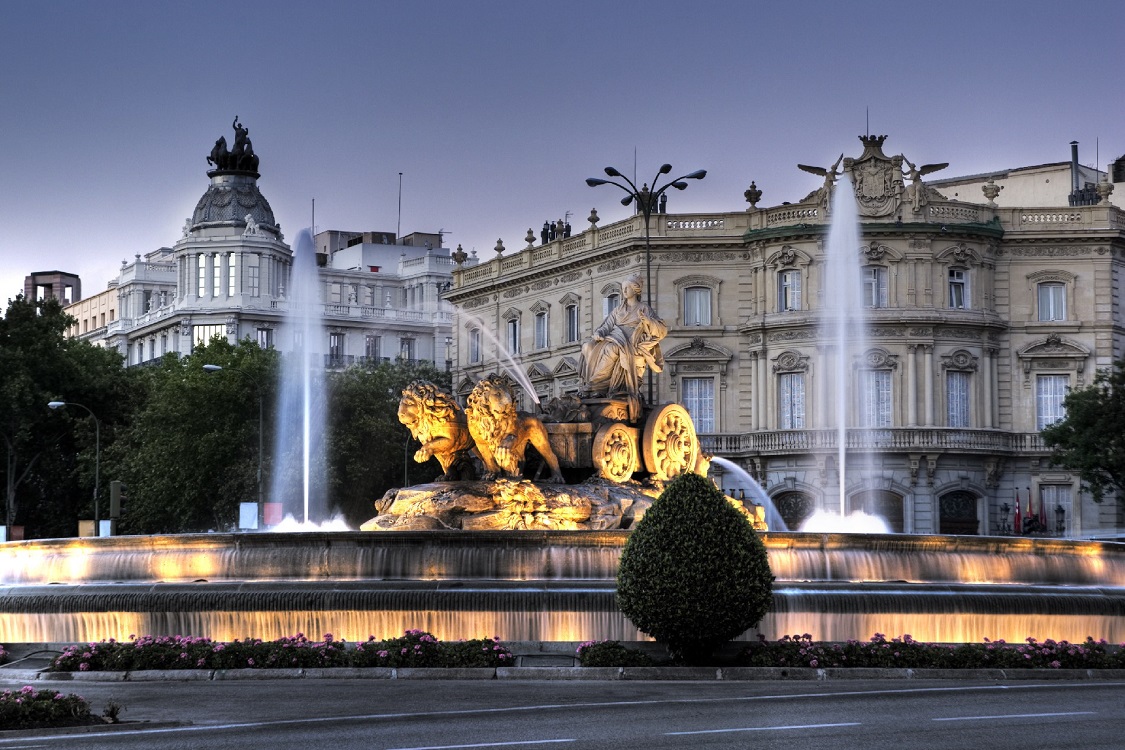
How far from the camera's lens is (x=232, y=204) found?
107500 mm

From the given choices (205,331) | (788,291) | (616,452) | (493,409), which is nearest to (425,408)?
(493,409)

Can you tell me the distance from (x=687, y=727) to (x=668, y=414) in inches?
486

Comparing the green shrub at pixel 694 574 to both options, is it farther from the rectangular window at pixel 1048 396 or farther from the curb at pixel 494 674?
the rectangular window at pixel 1048 396

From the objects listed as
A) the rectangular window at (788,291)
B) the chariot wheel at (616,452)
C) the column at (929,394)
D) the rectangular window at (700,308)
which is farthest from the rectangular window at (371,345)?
the chariot wheel at (616,452)

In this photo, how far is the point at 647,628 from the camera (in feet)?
66.6

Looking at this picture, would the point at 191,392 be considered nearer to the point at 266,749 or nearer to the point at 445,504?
the point at 445,504

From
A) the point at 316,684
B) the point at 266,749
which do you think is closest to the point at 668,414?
the point at 316,684

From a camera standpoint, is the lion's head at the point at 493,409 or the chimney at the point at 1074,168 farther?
the chimney at the point at 1074,168

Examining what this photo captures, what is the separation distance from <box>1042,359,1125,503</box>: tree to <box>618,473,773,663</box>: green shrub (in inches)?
1536

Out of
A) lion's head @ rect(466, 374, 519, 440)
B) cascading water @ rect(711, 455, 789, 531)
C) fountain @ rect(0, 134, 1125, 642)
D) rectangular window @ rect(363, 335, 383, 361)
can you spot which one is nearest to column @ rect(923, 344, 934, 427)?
cascading water @ rect(711, 455, 789, 531)

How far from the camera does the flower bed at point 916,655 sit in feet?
67.4

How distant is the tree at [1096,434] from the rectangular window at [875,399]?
858 centimetres

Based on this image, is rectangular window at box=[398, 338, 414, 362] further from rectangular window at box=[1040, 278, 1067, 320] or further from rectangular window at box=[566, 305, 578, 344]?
rectangular window at box=[1040, 278, 1067, 320]

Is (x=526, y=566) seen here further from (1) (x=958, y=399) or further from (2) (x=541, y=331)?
(2) (x=541, y=331)
